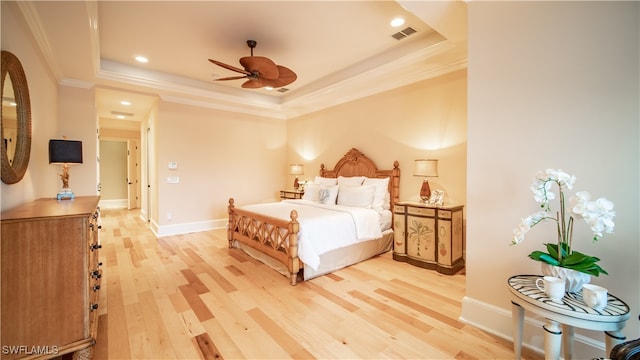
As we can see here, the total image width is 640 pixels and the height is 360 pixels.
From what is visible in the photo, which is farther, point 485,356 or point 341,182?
point 341,182

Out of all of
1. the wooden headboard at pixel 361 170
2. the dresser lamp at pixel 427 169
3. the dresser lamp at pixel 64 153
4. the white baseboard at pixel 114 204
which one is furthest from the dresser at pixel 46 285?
the white baseboard at pixel 114 204

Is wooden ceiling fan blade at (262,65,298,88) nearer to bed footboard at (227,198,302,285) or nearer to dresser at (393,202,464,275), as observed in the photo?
bed footboard at (227,198,302,285)

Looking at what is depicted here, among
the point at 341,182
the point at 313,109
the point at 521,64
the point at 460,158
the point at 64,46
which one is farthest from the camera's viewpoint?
the point at 313,109

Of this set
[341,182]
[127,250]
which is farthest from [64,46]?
[341,182]

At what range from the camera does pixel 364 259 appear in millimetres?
3787

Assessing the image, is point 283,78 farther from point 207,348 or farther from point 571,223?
point 571,223

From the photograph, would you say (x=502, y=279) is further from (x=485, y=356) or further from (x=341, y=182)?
(x=341, y=182)

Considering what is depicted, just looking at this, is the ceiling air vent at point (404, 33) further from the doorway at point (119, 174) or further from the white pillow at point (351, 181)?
the doorway at point (119, 174)

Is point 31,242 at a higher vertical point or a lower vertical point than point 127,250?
higher

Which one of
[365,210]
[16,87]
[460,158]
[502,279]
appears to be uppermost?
[16,87]

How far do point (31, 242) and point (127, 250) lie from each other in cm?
294

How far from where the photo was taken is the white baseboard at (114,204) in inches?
345

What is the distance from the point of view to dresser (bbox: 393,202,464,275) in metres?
3.27

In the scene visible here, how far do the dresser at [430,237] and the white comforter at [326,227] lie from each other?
0.38m
